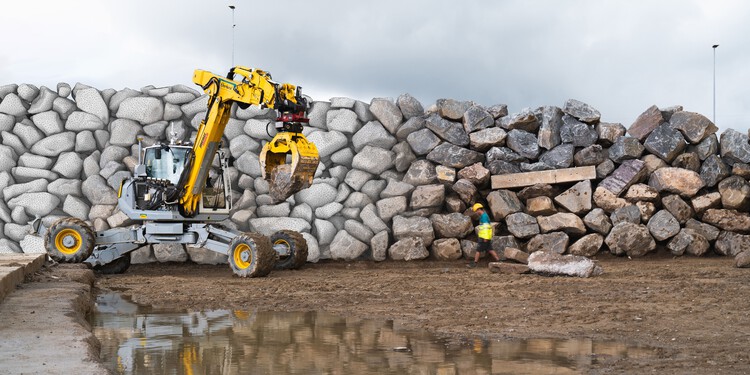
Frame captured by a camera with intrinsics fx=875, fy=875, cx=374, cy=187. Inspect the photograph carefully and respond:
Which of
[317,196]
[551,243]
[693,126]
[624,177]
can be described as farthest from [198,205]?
[693,126]

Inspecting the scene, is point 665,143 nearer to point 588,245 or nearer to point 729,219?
point 729,219

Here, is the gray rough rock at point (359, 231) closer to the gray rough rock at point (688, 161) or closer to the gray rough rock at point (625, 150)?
the gray rough rock at point (625, 150)

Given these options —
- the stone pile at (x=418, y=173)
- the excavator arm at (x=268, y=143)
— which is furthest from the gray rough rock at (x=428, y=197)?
the excavator arm at (x=268, y=143)

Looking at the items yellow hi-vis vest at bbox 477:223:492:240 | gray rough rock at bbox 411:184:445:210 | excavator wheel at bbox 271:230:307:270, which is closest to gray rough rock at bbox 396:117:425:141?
gray rough rock at bbox 411:184:445:210

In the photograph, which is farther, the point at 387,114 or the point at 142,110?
the point at 142,110

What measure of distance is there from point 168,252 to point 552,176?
22.6ft

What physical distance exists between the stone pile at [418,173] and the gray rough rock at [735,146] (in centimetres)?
2

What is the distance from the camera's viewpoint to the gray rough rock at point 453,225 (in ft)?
50.5

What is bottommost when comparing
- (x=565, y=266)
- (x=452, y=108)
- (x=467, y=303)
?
(x=467, y=303)

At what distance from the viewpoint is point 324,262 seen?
15.5 m

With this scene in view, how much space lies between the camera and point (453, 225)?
50.5 ft

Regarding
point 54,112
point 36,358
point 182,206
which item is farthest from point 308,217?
point 36,358

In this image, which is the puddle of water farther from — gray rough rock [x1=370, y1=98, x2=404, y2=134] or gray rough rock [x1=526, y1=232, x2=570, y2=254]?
gray rough rock [x1=370, y1=98, x2=404, y2=134]

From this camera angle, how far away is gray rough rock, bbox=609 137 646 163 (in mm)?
15414
